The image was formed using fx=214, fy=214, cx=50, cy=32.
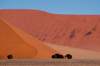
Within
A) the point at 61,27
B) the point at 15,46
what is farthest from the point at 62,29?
the point at 15,46

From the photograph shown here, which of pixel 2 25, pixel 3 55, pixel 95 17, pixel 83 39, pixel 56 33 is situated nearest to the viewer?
pixel 3 55

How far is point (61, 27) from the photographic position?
65.8 meters

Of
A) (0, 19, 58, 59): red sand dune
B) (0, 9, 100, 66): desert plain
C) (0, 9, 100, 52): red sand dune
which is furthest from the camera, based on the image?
(0, 9, 100, 52): red sand dune

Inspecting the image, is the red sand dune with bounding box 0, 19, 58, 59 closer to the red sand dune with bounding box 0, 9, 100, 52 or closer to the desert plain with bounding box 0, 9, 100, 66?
the desert plain with bounding box 0, 9, 100, 66

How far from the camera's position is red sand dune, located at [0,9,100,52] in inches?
2290

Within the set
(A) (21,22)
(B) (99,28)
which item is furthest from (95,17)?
(A) (21,22)

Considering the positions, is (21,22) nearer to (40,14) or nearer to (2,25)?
(40,14)

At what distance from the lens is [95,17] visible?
231ft

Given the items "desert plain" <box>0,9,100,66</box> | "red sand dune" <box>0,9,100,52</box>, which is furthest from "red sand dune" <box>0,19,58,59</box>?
"red sand dune" <box>0,9,100,52</box>

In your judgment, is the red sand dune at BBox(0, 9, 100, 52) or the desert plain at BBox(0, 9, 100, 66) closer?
the desert plain at BBox(0, 9, 100, 66)

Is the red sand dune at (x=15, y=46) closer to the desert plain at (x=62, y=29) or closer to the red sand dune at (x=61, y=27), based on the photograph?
the desert plain at (x=62, y=29)

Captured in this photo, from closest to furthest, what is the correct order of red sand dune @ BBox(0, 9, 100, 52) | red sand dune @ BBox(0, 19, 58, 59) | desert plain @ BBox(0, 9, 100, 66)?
red sand dune @ BBox(0, 19, 58, 59) < desert plain @ BBox(0, 9, 100, 66) < red sand dune @ BBox(0, 9, 100, 52)

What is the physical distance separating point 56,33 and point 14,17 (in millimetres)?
20628

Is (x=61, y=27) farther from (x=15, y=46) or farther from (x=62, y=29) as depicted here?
(x=15, y=46)
